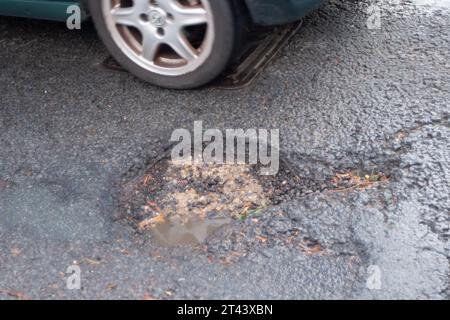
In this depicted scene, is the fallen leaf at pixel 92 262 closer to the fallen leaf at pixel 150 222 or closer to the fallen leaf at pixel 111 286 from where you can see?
the fallen leaf at pixel 111 286

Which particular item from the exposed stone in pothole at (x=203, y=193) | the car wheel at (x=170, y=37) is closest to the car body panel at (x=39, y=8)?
the car wheel at (x=170, y=37)

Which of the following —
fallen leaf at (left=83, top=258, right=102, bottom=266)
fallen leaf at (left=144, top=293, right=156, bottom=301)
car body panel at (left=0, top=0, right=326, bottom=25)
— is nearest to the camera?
fallen leaf at (left=144, top=293, right=156, bottom=301)

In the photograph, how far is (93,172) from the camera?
3.03 metres

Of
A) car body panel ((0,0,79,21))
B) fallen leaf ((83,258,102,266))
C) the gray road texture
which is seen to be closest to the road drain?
the gray road texture

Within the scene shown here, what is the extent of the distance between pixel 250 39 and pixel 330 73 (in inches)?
19.7

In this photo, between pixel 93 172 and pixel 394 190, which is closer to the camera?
pixel 394 190

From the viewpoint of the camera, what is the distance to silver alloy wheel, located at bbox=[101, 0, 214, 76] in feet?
10.7

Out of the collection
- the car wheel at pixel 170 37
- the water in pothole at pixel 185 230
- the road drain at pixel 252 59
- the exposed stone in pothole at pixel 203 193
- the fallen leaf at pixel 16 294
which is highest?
the car wheel at pixel 170 37

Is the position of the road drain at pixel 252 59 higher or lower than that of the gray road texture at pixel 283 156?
higher

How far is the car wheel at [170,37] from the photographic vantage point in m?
3.23

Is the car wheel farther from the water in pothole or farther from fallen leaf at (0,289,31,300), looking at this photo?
Answer: fallen leaf at (0,289,31,300)

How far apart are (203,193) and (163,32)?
952mm
